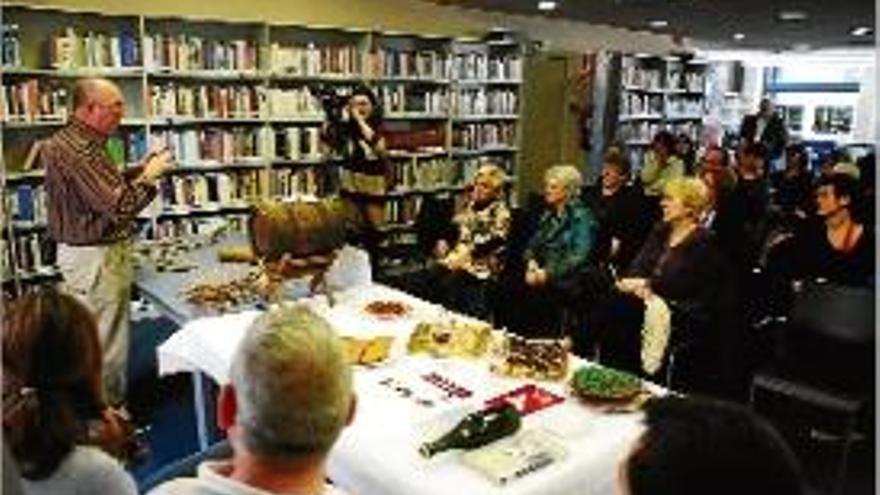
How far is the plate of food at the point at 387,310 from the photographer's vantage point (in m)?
3.00

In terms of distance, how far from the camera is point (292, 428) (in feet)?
4.23

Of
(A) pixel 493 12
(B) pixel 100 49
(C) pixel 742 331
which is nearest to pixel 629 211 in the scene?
(C) pixel 742 331

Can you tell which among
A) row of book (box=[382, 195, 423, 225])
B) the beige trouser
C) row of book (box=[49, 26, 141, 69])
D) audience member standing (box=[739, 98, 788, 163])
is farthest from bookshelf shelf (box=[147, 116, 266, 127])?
audience member standing (box=[739, 98, 788, 163])

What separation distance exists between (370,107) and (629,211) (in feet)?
5.79

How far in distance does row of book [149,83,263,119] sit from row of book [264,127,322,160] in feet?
0.80

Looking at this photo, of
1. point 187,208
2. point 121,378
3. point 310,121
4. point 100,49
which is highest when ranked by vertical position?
point 100,49

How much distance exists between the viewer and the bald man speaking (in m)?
3.50

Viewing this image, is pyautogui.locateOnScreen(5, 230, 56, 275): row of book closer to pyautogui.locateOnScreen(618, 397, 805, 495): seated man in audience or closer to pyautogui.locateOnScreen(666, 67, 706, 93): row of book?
pyautogui.locateOnScreen(618, 397, 805, 495): seated man in audience

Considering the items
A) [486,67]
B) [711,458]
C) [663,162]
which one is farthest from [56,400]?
[486,67]

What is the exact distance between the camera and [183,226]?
5961 millimetres

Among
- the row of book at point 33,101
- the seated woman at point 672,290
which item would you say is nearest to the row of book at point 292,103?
the row of book at point 33,101

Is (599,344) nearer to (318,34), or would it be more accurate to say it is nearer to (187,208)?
(187,208)

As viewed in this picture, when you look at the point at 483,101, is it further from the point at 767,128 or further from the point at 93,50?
the point at 767,128

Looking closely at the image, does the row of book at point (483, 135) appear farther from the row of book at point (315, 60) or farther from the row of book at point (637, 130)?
the row of book at point (637, 130)
